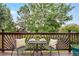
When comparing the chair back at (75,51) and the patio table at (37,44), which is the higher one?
the patio table at (37,44)

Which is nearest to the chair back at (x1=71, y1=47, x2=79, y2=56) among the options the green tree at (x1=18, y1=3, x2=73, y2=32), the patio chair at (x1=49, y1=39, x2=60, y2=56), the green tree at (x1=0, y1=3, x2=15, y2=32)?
the patio chair at (x1=49, y1=39, x2=60, y2=56)

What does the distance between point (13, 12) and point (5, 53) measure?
37.1 inches

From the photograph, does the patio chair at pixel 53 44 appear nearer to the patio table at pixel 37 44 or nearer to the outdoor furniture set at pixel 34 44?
the outdoor furniture set at pixel 34 44

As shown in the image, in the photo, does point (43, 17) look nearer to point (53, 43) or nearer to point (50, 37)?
point (50, 37)

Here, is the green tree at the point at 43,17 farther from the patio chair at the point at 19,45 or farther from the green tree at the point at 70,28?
the patio chair at the point at 19,45

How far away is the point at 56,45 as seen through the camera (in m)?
4.62

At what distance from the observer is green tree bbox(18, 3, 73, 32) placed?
4.58 metres

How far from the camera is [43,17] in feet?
15.0

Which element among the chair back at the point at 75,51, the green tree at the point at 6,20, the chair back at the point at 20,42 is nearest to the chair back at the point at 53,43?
the chair back at the point at 75,51

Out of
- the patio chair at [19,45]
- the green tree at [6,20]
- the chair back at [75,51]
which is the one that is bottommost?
the chair back at [75,51]

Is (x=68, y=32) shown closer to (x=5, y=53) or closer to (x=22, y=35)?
(x=22, y=35)

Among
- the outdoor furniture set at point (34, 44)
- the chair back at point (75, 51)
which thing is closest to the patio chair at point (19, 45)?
the outdoor furniture set at point (34, 44)

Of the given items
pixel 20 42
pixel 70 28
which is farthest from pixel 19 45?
pixel 70 28

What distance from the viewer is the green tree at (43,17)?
15.0 ft
